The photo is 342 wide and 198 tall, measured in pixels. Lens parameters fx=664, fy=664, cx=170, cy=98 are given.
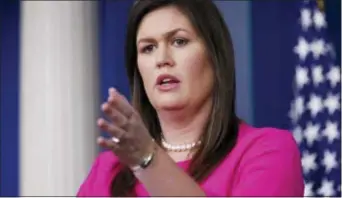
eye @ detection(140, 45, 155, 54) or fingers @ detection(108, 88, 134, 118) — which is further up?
eye @ detection(140, 45, 155, 54)

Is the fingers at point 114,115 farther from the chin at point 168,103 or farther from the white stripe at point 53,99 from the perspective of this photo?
the white stripe at point 53,99

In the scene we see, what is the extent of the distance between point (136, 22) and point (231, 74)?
221 millimetres

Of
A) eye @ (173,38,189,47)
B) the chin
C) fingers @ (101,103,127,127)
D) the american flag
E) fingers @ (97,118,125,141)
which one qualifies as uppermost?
eye @ (173,38,189,47)

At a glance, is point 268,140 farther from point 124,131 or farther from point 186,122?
point 124,131

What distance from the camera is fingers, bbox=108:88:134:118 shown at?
2.88 feet

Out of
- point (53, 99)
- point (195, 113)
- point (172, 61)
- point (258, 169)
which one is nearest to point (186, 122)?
point (195, 113)

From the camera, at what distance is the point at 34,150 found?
2.61 meters

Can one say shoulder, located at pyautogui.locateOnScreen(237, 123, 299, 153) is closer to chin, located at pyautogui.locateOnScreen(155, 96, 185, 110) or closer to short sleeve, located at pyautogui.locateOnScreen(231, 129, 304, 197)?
short sleeve, located at pyautogui.locateOnScreen(231, 129, 304, 197)

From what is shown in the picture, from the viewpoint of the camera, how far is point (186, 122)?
132 cm

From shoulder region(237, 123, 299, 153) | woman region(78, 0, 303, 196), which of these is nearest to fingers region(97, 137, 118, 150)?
woman region(78, 0, 303, 196)

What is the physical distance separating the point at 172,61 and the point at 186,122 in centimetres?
14

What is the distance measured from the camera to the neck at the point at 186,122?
Result: 51.8 inches

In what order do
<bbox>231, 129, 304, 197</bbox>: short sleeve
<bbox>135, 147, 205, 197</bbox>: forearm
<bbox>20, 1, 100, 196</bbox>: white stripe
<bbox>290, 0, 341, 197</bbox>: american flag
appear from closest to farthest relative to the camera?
<bbox>135, 147, 205, 197</bbox>: forearm, <bbox>231, 129, 304, 197</bbox>: short sleeve, <bbox>20, 1, 100, 196</bbox>: white stripe, <bbox>290, 0, 341, 197</bbox>: american flag

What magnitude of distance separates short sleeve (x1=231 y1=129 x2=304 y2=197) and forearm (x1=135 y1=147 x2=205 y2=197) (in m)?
0.14
